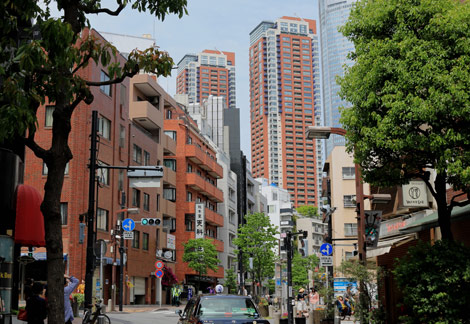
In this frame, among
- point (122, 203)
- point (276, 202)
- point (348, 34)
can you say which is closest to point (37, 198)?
point (348, 34)

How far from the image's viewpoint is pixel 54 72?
1080cm

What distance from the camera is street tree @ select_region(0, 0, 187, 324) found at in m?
9.26

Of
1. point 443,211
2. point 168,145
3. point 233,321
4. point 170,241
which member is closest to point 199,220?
point 170,241

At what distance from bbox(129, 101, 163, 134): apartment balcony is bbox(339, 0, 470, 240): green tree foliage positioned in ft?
141

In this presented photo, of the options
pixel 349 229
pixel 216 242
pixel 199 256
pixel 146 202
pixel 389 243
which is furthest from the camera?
pixel 216 242

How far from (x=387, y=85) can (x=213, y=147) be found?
73.9 metres

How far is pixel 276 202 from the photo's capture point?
505 feet

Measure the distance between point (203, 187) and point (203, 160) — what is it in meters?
3.32

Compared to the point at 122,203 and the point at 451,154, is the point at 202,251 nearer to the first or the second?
the point at 122,203

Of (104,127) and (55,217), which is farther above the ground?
(104,127)

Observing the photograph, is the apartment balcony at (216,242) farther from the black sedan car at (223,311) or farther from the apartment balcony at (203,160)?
the black sedan car at (223,311)

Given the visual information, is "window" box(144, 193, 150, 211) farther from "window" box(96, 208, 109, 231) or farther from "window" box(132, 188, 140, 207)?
"window" box(96, 208, 109, 231)

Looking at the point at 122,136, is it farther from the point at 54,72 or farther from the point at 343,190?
the point at 54,72

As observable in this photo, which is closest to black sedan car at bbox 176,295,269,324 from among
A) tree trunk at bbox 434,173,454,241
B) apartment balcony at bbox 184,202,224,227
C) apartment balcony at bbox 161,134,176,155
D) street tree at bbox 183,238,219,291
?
tree trunk at bbox 434,173,454,241
